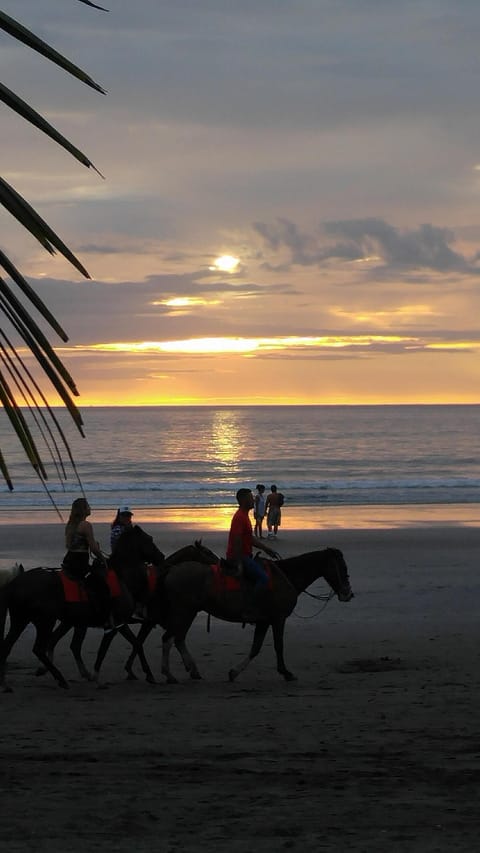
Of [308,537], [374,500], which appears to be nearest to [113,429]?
[374,500]

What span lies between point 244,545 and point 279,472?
62.2 meters

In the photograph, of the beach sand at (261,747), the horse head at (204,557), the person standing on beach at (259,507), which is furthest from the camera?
the person standing on beach at (259,507)

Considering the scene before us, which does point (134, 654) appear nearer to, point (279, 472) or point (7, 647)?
point (7, 647)

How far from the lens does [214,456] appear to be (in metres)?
92.9

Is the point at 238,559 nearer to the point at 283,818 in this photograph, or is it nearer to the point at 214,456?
the point at 283,818


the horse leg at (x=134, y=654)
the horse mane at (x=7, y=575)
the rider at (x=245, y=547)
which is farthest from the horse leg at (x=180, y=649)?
the horse mane at (x=7, y=575)

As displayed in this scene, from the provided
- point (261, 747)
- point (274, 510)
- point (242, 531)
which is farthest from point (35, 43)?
point (274, 510)

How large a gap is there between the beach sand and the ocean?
405 centimetres

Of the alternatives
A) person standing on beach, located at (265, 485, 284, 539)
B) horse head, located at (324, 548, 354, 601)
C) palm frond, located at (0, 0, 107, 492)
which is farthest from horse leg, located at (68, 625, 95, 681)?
person standing on beach, located at (265, 485, 284, 539)

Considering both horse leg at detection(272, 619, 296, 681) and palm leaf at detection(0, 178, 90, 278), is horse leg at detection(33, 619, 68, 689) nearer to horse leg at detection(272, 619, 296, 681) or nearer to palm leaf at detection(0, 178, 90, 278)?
horse leg at detection(272, 619, 296, 681)

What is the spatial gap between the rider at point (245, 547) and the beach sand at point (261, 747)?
1.18 m

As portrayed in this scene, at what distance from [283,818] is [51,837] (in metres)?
1.50

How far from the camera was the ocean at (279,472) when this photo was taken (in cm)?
4397

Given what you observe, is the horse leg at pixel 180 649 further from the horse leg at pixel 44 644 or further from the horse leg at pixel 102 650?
the horse leg at pixel 44 644
